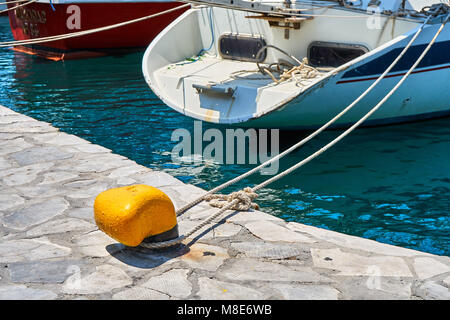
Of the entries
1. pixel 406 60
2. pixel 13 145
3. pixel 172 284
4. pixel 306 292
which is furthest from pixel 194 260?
pixel 406 60

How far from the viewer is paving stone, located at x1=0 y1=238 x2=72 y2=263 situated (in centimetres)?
397

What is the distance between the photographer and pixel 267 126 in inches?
325

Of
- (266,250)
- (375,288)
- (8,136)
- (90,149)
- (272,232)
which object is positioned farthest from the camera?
(8,136)

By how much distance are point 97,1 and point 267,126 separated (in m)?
Result: 9.44

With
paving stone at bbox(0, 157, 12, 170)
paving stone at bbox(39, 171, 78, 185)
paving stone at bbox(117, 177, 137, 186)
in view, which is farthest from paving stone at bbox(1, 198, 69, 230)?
paving stone at bbox(0, 157, 12, 170)

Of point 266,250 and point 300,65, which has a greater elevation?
point 300,65

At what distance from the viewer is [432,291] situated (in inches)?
140

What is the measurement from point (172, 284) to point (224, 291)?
1.10 feet

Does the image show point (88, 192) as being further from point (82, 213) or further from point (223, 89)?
point (223, 89)

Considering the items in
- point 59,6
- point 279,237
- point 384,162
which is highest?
point 59,6

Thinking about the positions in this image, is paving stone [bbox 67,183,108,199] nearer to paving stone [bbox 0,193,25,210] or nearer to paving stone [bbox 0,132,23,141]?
paving stone [bbox 0,193,25,210]

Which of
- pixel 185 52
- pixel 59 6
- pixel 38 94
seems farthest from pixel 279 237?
pixel 59 6

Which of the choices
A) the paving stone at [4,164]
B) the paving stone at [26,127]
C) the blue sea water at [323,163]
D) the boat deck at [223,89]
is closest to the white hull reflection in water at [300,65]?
the boat deck at [223,89]
